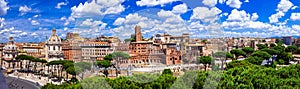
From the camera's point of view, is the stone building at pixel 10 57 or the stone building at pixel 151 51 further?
the stone building at pixel 10 57

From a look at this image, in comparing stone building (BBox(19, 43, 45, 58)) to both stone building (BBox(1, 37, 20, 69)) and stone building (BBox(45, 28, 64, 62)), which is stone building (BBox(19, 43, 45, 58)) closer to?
stone building (BBox(45, 28, 64, 62))

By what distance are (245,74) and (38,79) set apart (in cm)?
751

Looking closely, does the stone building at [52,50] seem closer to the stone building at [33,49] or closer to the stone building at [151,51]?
the stone building at [33,49]

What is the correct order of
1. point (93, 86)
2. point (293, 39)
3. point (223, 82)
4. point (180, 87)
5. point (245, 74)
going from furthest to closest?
point (293, 39), point (245, 74), point (223, 82), point (180, 87), point (93, 86)

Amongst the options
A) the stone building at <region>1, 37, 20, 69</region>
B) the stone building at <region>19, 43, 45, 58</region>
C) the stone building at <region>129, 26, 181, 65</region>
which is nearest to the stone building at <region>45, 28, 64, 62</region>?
the stone building at <region>19, 43, 45, 58</region>

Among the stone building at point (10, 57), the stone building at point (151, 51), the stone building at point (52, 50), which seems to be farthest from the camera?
the stone building at point (10, 57)

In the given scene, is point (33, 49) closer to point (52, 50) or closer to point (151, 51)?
point (52, 50)

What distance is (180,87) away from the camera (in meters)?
2.51

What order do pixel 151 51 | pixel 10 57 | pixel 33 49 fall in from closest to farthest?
pixel 151 51 → pixel 10 57 → pixel 33 49

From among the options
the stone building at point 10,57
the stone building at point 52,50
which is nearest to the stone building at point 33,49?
the stone building at point 52,50

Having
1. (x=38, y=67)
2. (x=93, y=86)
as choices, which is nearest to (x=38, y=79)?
(x=38, y=67)

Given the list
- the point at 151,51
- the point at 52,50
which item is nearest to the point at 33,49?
the point at 52,50

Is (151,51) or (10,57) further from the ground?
(151,51)

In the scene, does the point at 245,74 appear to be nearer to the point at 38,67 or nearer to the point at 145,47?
the point at 145,47
